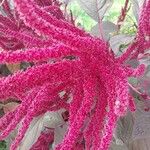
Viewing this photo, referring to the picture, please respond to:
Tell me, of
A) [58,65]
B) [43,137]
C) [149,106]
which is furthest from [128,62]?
[43,137]

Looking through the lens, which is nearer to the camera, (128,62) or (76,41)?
(76,41)

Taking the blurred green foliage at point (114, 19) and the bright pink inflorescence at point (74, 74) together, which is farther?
the blurred green foliage at point (114, 19)

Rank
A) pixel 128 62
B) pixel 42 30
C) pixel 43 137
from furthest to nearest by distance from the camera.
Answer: pixel 43 137
pixel 128 62
pixel 42 30

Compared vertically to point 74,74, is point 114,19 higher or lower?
higher

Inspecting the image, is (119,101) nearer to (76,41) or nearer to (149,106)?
(76,41)

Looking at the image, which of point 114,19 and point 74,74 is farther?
point 114,19

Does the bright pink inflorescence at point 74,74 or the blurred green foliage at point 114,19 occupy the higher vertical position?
the blurred green foliage at point 114,19

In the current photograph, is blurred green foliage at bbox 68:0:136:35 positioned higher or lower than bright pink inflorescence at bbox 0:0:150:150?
higher

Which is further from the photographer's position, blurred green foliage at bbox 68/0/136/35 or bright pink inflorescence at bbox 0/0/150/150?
blurred green foliage at bbox 68/0/136/35
